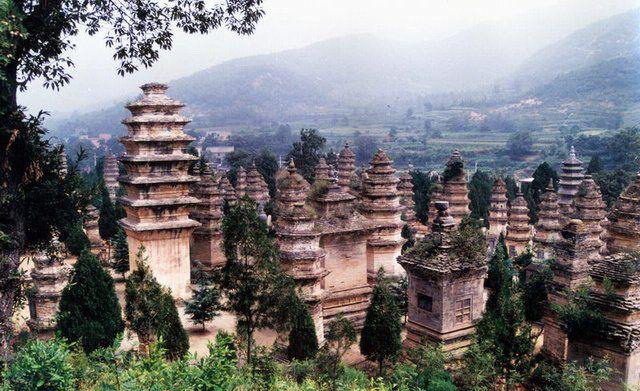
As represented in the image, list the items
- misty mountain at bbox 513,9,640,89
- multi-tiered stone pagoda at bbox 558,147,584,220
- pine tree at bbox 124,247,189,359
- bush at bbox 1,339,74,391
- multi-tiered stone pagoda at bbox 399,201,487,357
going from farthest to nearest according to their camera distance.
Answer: misty mountain at bbox 513,9,640,89
multi-tiered stone pagoda at bbox 558,147,584,220
multi-tiered stone pagoda at bbox 399,201,487,357
pine tree at bbox 124,247,189,359
bush at bbox 1,339,74,391

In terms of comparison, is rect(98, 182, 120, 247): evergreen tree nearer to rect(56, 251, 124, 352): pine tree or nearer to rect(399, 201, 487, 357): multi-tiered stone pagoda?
rect(56, 251, 124, 352): pine tree

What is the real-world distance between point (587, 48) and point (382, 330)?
182015 mm

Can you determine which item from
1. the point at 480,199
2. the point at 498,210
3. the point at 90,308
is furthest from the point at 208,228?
the point at 480,199

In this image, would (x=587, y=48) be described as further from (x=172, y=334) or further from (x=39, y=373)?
(x=39, y=373)

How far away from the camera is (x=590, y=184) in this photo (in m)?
31.0

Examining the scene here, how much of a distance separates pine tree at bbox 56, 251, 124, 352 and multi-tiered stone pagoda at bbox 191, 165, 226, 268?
36.5ft

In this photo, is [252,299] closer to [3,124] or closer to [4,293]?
[4,293]

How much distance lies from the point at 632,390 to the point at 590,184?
794 inches

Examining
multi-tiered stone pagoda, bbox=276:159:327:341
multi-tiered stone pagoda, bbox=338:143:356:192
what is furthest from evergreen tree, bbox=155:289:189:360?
multi-tiered stone pagoda, bbox=338:143:356:192

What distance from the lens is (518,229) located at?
1453 inches

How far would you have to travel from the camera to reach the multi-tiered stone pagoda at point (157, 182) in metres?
21.5

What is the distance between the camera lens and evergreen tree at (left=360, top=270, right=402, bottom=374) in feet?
54.2

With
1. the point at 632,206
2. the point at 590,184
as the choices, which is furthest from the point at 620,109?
the point at 632,206

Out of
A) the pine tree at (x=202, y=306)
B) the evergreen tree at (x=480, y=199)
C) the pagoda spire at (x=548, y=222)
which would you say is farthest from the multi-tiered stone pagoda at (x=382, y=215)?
the evergreen tree at (x=480, y=199)
